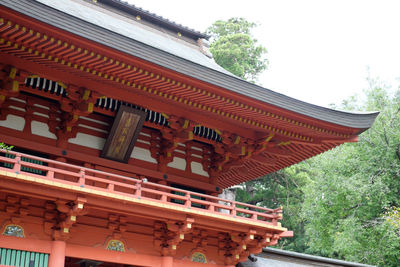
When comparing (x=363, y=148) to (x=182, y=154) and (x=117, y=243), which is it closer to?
(x=182, y=154)

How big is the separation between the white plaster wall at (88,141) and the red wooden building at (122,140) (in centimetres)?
3

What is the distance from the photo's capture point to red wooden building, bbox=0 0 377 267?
9.46 m

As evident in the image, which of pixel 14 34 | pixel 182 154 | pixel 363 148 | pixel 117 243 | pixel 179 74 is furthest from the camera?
pixel 363 148

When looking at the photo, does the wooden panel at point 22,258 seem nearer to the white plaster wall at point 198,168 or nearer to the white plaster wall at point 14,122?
the white plaster wall at point 14,122

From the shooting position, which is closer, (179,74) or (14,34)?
(14,34)

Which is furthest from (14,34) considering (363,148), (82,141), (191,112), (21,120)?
(363,148)

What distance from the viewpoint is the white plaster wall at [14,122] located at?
10797mm

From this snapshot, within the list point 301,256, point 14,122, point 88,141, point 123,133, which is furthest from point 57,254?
point 301,256

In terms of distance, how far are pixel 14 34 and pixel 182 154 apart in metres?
5.92

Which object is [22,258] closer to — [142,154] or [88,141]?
[88,141]

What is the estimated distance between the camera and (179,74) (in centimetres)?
1037

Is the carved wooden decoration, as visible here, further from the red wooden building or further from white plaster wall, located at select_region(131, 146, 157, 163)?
white plaster wall, located at select_region(131, 146, 157, 163)

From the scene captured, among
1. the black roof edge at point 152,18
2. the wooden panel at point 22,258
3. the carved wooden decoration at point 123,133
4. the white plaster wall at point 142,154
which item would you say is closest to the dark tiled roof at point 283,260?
the white plaster wall at point 142,154

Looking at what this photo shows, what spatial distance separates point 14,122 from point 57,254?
317 cm
